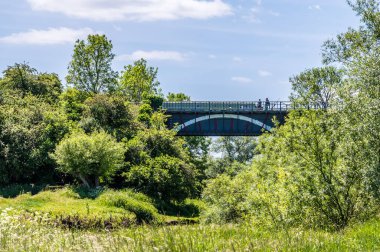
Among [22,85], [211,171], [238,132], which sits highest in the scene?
Result: [22,85]

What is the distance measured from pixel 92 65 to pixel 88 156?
32.6 metres

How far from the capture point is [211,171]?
293 feet

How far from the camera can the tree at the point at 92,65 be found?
6862cm

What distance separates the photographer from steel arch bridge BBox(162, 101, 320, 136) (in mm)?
60062

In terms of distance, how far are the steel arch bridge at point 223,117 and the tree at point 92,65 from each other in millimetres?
13225

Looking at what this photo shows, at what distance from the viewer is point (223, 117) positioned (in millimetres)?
60406

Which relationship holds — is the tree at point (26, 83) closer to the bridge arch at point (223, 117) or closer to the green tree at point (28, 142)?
the green tree at point (28, 142)

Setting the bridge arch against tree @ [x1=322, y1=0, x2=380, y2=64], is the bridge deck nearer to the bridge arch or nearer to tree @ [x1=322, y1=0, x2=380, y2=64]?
the bridge arch

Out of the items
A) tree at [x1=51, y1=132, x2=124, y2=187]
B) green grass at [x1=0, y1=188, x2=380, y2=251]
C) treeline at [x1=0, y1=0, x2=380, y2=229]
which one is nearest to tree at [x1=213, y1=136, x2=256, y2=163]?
treeline at [x1=0, y1=0, x2=380, y2=229]

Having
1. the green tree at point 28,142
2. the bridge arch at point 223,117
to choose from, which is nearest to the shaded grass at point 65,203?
the green tree at point 28,142

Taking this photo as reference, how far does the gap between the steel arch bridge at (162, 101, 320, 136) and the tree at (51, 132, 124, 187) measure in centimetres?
1953

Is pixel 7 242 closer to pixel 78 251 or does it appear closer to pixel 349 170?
pixel 78 251

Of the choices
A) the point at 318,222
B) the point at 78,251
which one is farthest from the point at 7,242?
the point at 318,222

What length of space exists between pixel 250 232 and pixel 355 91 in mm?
7563
